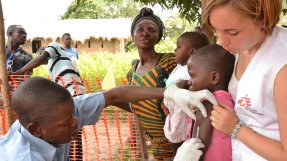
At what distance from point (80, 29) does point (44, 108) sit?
21.9 metres

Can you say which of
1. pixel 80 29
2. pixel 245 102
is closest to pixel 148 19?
pixel 245 102

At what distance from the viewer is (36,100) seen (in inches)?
62.9

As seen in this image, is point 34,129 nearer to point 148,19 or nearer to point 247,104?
point 247,104

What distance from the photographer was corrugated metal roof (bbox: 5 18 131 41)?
22.5 m

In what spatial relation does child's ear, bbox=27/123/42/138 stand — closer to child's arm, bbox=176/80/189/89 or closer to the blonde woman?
the blonde woman

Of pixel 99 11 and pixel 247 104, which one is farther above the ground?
pixel 247 104

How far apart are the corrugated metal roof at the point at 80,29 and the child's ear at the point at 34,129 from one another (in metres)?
21.0

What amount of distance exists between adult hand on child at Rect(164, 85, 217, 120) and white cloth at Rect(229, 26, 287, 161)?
0.74 ft

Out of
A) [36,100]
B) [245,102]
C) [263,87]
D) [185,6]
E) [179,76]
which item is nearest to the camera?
[263,87]

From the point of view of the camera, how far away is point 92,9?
32188 millimetres

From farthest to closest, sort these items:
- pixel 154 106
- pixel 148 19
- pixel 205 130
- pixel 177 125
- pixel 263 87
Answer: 1. pixel 148 19
2. pixel 154 106
3. pixel 177 125
4. pixel 205 130
5. pixel 263 87

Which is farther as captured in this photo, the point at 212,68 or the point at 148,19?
the point at 148,19

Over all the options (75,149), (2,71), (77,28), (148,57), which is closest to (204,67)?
(148,57)

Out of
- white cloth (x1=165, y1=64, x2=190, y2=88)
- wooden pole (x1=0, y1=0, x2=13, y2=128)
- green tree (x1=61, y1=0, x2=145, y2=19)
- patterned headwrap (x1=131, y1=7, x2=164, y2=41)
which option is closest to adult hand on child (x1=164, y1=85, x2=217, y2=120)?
white cloth (x1=165, y1=64, x2=190, y2=88)
